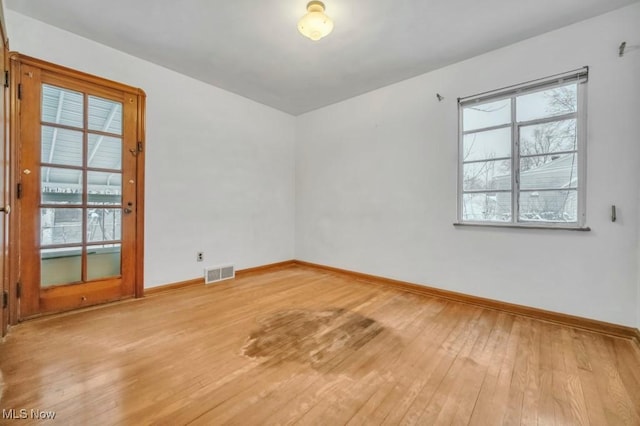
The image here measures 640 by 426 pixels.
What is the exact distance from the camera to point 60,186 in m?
2.51

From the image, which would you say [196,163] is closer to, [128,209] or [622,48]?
[128,209]

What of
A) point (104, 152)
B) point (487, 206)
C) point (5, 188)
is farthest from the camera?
point (487, 206)

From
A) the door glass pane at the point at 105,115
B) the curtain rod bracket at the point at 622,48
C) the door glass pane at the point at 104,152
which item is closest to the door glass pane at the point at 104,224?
the door glass pane at the point at 104,152

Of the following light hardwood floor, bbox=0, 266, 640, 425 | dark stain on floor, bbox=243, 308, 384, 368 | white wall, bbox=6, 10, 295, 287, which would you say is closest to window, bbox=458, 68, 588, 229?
light hardwood floor, bbox=0, 266, 640, 425

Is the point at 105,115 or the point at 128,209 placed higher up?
the point at 105,115

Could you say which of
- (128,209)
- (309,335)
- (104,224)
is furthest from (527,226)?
(104,224)

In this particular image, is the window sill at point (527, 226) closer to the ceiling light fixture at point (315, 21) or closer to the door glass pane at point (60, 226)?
the ceiling light fixture at point (315, 21)

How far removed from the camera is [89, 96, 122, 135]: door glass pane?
2703 mm

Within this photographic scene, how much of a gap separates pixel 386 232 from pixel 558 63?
242 cm

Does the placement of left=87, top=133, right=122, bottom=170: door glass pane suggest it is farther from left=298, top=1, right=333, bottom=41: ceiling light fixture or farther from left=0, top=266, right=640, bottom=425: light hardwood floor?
left=298, top=1, right=333, bottom=41: ceiling light fixture

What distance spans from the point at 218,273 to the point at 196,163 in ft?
4.97

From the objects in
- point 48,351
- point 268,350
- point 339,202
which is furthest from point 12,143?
point 339,202

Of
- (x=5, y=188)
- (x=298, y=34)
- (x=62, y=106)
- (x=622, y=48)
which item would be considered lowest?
(x=5, y=188)

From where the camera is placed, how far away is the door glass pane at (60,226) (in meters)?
2.43
